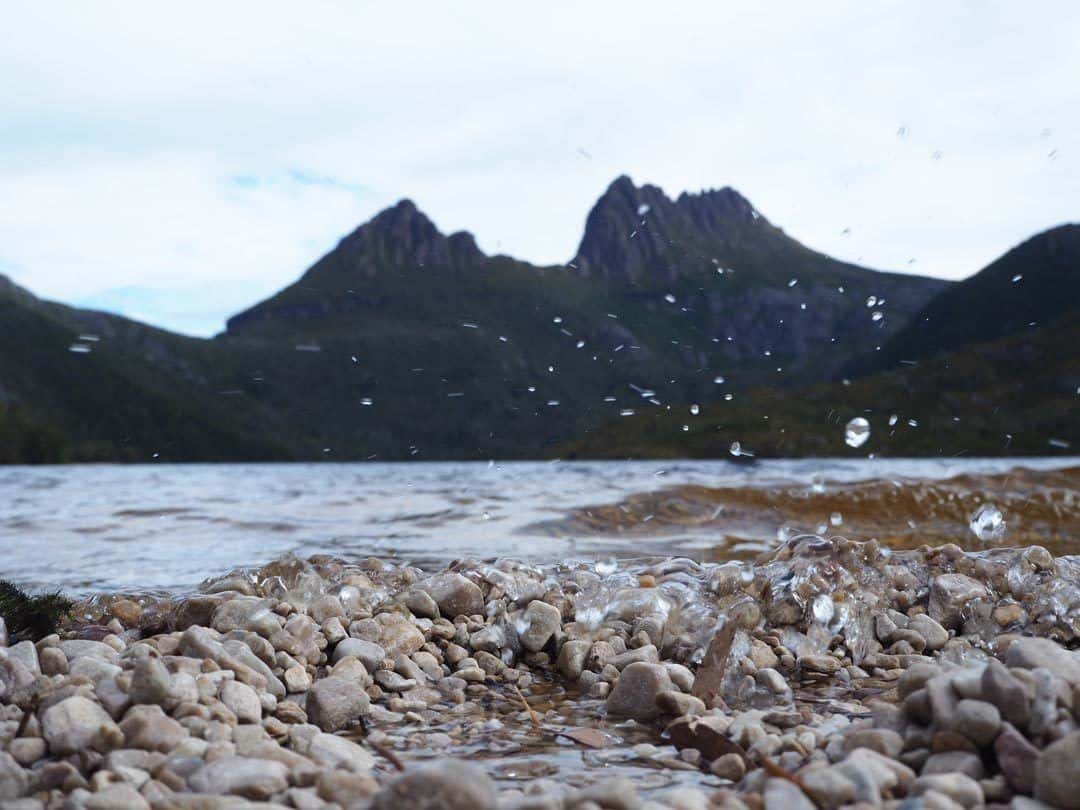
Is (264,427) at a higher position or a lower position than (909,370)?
lower

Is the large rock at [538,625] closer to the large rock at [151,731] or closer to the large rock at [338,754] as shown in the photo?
the large rock at [338,754]

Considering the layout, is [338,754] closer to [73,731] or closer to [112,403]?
[73,731]

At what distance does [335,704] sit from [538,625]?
1.73 m

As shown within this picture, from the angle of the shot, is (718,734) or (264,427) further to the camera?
(264,427)

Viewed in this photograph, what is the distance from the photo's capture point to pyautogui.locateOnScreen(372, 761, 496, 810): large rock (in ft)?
8.50

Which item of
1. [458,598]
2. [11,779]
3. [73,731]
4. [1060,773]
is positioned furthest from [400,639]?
[1060,773]

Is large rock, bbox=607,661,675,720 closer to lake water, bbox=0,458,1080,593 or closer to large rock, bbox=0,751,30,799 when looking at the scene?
large rock, bbox=0,751,30,799

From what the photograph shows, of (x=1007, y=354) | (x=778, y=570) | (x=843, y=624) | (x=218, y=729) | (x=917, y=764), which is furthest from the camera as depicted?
(x=1007, y=354)

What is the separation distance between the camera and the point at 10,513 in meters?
17.3

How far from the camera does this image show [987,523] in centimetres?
1436

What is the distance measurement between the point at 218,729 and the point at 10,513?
53.5 ft

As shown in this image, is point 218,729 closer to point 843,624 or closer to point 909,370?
point 843,624

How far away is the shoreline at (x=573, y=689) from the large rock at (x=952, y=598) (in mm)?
16

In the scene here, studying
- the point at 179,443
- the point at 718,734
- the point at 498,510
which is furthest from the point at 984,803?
the point at 179,443
